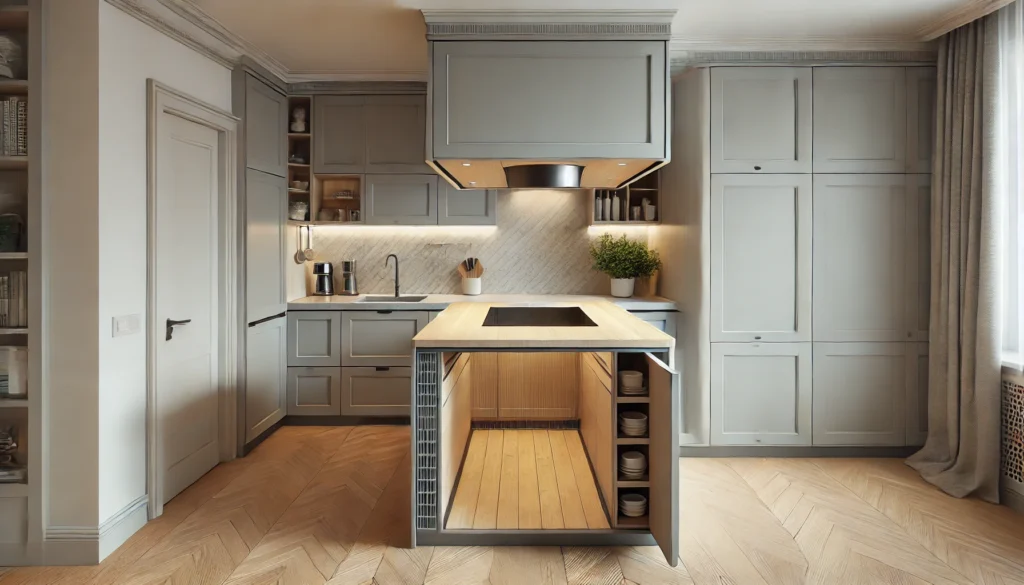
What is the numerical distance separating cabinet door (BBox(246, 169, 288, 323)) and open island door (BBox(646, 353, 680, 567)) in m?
2.61

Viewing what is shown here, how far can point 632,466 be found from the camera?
258cm

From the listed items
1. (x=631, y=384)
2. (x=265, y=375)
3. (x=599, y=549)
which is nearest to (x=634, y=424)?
(x=631, y=384)

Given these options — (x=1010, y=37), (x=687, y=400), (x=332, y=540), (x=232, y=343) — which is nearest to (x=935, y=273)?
(x=1010, y=37)

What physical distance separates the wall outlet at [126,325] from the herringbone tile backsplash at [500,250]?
216cm

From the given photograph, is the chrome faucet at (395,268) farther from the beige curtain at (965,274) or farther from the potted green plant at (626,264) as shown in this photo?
the beige curtain at (965,274)

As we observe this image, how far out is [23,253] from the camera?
242 centimetres

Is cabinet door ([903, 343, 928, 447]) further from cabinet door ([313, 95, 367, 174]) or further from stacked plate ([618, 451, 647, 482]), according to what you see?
cabinet door ([313, 95, 367, 174])

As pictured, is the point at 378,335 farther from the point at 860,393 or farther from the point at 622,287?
the point at 860,393

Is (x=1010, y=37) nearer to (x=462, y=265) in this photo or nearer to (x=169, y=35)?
(x=462, y=265)

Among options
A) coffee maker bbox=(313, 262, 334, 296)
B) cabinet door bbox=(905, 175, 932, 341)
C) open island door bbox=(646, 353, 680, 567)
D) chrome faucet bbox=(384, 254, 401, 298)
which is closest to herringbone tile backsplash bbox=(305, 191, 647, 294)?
chrome faucet bbox=(384, 254, 401, 298)

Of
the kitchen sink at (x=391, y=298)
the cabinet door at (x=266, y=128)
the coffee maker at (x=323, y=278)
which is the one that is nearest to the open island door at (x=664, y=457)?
the kitchen sink at (x=391, y=298)

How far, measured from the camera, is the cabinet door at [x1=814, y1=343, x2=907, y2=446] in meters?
3.67

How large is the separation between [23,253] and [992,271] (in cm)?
456

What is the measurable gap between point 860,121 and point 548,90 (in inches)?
78.8
